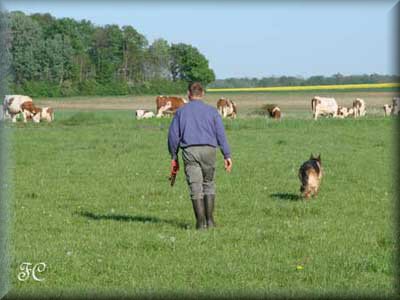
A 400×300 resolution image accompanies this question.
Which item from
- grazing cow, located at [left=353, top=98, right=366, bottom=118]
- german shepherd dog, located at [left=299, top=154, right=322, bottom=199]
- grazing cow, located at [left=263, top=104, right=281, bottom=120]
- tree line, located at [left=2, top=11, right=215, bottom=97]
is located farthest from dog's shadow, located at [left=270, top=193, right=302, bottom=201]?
grazing cow, located at [left=353, top=98, right=366, bottom=118]

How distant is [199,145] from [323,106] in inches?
1449

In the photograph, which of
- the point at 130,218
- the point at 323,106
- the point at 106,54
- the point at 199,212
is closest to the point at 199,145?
the point at 199,212

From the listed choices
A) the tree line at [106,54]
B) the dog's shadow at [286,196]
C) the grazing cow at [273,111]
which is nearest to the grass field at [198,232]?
the dog's shadow at [286,196]

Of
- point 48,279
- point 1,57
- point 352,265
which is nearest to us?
point 1,57

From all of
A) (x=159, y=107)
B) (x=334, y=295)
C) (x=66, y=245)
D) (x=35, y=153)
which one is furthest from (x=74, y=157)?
(x=159, y=107)

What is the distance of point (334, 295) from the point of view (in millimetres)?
7457

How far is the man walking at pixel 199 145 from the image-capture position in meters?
10.9

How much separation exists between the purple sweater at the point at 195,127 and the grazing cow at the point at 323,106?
35567 millimetres

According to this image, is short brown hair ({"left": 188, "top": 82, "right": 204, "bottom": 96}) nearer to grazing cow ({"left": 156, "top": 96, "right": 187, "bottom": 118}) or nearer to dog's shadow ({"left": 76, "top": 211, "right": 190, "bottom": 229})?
dog's shadow ({"left": 76, "top": 211, "right": 190, "bottom": 229})

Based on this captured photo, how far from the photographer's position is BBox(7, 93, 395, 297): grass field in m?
8.00

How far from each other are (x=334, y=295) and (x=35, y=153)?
16936mm

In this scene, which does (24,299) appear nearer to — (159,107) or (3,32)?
(3,32)

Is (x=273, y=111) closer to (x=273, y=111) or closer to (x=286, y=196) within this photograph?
(x=273, y=111)

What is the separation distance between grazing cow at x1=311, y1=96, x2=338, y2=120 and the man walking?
3556 cm
